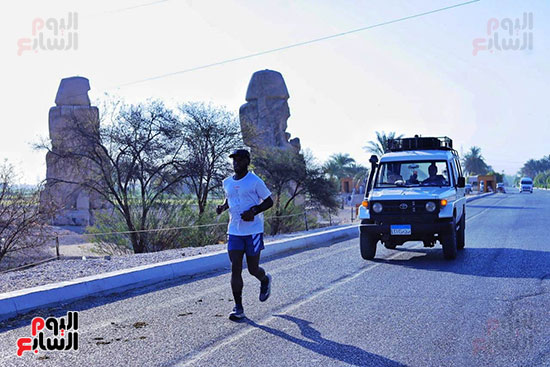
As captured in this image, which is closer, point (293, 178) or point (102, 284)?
point (102, 284)

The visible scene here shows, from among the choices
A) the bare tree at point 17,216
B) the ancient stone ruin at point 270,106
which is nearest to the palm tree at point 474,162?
the ancient stone ruin at point 270,106

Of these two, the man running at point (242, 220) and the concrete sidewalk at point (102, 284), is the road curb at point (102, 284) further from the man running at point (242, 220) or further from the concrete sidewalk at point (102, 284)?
the man running at point (242, 220)

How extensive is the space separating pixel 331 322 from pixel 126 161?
20456 millimetres

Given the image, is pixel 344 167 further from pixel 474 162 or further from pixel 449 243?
pixel 449 243

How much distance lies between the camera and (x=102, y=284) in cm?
893

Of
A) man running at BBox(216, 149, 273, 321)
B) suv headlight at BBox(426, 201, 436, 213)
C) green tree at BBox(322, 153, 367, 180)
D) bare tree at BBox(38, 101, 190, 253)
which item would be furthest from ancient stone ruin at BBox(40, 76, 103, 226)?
green tree at BBox(322, 153, 367, 180)

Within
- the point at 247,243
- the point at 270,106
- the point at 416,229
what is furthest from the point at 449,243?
the point at 270,106

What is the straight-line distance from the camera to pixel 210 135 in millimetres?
30312

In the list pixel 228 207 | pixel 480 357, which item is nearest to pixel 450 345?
pixel 480 357

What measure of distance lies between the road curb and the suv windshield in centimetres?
319

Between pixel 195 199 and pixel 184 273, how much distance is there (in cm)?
1797

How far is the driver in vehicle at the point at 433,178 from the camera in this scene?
13125 mm

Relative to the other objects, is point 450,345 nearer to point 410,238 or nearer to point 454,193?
point 410,238

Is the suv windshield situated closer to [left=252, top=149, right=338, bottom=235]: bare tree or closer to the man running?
the man running
